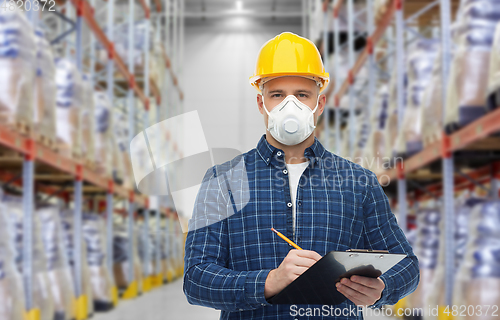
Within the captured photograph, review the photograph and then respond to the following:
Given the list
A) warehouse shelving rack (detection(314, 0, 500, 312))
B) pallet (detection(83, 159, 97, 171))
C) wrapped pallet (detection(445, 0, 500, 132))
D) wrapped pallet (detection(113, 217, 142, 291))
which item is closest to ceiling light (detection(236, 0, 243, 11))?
warehouse shelving rack (detection(314, 0, 500, 312))

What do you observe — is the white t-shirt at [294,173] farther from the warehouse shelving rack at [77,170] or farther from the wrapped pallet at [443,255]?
the wrapped pallet at [443,255]

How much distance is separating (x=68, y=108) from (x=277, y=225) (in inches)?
196

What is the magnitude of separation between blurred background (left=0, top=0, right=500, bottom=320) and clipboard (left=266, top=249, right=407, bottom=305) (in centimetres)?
49

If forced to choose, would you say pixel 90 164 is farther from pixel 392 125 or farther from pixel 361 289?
pixel 361 289

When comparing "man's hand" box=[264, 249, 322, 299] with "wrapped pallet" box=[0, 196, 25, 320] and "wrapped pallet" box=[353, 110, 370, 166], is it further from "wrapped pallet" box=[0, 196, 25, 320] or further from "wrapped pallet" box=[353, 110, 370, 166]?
"wrapped pallet" box=[353, 110, 370, 166]

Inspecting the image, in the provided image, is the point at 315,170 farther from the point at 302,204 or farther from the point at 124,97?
the point at 124,97

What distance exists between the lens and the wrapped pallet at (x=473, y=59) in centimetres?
423

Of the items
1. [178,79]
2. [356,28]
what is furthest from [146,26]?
[178,79]

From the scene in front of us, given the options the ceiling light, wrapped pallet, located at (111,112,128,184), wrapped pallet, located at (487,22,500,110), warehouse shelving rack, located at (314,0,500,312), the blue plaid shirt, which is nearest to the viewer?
the blue plaid shirt

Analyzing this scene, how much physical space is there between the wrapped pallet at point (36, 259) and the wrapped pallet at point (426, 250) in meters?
3.65

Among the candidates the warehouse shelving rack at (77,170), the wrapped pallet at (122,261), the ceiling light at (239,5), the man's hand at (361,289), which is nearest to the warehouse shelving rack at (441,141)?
the warehouse shelving rack at (77,170)

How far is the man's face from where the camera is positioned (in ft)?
5.45

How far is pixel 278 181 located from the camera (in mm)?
1571

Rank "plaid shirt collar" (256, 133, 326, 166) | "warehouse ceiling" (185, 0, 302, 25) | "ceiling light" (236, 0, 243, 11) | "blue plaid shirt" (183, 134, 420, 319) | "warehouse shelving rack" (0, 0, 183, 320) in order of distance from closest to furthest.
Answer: "blue plaid shirt" (183, 134, 420, 319)
"plaid shirt collar" (256, 133, 326, 166)
"warehouse shelving rack" (0, 0, 183, 320)
"warehouse ceiling" (185, 0, 302, 25)
"ceiling light" (236, 0, 243, 11)
